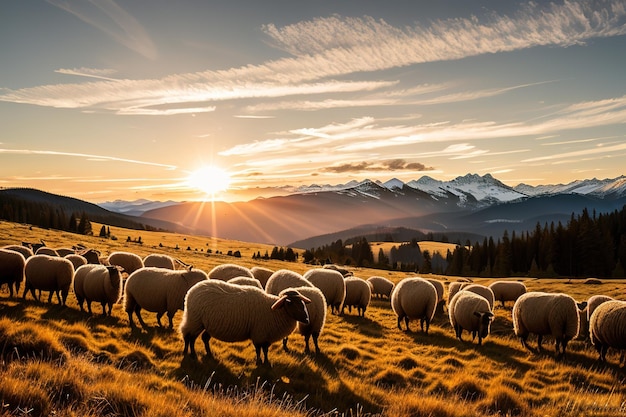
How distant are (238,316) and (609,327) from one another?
15652 millimetres

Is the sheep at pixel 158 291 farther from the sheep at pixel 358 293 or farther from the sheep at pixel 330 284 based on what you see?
the sheep at pixel 358 293

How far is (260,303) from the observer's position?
1223 centimetres

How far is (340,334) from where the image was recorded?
61.0 ft

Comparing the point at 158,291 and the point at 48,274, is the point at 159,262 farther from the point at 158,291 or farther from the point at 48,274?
the point at 158,291

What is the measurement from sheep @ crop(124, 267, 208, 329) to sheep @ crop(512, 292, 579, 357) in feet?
51.5

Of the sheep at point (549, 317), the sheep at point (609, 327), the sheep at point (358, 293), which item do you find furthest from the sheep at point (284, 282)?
the sheep at point (609, 327)

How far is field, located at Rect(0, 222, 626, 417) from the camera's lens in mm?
6402

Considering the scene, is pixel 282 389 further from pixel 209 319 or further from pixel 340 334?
pixel 340 334

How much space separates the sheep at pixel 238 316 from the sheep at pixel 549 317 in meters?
12.5

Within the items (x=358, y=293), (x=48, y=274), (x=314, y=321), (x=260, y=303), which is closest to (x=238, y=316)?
(x=260, y=303)

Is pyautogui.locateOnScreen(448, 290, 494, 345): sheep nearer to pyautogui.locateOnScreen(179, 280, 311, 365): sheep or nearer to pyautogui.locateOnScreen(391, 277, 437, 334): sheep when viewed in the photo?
pyautogui.locateOnScreen(391, 277, 437, 334): sheep

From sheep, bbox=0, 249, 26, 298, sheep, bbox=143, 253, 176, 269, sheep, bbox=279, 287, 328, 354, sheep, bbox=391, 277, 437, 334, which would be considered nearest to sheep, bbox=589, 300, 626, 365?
sheep, bbox=391, 277, 437, 334

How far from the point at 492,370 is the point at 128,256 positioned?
2452 cm

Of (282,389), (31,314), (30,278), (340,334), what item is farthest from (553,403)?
(30,278)
